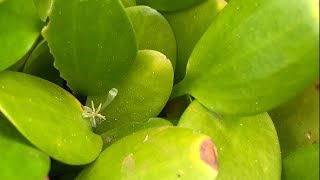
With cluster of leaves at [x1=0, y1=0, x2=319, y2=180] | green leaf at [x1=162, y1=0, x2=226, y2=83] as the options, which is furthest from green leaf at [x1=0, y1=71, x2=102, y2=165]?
green leaf at [x1=162, y1=0, x2=226, y2=83]

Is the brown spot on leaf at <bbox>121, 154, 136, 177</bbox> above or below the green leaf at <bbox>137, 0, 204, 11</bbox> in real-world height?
below

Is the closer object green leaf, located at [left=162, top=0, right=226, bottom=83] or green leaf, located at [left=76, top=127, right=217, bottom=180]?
green leaf, located at [left=76, top=127, right=217, bottom=180]

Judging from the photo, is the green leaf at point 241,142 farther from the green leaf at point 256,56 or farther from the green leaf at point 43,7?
the green leaf at point 43,7

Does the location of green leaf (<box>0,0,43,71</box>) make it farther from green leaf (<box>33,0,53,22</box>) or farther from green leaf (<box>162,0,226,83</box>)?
green leaf (<box>162,0,226,83</box>)

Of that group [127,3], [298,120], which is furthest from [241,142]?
[127,3]

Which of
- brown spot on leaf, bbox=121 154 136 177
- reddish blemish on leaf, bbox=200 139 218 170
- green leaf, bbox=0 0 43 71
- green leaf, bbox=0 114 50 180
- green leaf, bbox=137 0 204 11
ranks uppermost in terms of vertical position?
green leaf, bbox=0 0 43 71

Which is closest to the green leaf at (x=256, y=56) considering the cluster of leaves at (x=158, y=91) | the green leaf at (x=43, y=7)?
the cluster of leaves at (x=158, y=91)

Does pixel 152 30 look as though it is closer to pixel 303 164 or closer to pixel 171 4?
pixel 171 4
